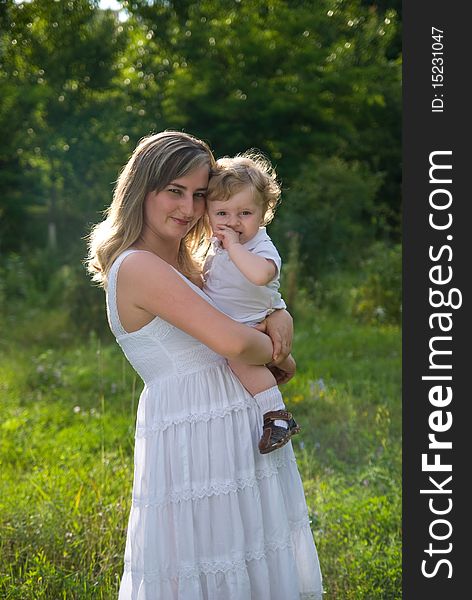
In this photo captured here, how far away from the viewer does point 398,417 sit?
593 centimetres

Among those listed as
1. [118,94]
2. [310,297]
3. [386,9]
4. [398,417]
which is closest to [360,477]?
[398,417]

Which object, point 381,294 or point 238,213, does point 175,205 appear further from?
point 381,294

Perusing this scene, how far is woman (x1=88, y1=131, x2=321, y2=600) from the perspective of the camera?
2.77 meters

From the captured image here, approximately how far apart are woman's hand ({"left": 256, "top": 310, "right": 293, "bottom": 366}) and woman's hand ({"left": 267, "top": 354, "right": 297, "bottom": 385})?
51mm

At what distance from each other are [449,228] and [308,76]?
11761 millimetres

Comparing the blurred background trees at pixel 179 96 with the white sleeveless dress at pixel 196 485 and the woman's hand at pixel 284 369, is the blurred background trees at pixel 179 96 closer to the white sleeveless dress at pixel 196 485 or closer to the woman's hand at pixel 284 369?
the woman's hand at pixel 284 369

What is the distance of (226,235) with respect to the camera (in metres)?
2.90

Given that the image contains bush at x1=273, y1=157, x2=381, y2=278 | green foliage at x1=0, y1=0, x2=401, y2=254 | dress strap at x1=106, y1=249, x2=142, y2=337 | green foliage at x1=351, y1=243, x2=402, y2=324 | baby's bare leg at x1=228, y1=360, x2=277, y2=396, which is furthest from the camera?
green foliage at x1=0, y1=0, x2=401, y2=254

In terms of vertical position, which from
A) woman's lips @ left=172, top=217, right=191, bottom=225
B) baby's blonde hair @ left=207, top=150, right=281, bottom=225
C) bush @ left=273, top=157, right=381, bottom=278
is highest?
bush @ left=273, top=157, right=381, bottom=278

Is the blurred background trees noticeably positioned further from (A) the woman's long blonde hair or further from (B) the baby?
(A) the woman's long blonde hair

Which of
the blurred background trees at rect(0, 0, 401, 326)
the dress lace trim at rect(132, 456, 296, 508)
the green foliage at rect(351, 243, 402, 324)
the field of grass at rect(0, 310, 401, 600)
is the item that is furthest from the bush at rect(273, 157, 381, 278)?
the dress lace trim at rect(132, 456, 296, 508)

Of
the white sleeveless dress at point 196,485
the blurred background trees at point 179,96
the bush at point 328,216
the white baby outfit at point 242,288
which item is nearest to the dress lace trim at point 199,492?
the white sleeveless dress at point 196,485

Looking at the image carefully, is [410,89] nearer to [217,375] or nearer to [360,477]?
[217,375]

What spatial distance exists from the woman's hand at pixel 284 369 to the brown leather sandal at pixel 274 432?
0.22m
